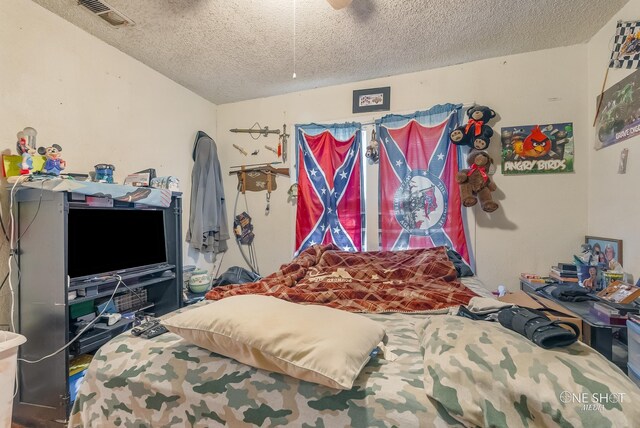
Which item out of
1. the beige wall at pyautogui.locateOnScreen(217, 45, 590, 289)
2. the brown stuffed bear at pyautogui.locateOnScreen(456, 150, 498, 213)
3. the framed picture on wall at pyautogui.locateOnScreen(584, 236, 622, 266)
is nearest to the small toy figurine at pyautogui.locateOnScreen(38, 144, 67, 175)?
the beige wall at pyautogui.locateOnScreen(217, 45, 590, 289)

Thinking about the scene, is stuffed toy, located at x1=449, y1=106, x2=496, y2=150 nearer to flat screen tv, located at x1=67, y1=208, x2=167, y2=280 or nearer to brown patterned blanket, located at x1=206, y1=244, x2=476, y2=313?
brown patterned blanket, located at x1=206, y1=244, x2=476, y2=313

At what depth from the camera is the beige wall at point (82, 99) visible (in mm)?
1759

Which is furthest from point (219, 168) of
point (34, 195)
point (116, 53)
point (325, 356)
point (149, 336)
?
point (325, 356)

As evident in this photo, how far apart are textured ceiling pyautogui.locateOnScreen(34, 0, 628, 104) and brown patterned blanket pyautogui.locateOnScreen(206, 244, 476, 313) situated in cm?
169

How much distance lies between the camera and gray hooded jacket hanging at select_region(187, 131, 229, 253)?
3.10 metres

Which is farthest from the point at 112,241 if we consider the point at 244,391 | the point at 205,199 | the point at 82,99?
the point at 244,391

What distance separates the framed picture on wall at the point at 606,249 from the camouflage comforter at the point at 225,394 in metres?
1.88

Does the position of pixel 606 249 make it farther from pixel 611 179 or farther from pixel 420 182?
pixel 420 182

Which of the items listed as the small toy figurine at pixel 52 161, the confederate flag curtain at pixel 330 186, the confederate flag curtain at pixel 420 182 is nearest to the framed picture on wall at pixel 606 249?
the confederate flag curtain at pixel 420 182

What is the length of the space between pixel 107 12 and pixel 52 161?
3.48 ft

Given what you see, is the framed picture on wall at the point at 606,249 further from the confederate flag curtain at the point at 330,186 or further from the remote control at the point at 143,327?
the remote control at the point at 143,327

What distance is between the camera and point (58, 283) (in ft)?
5.15

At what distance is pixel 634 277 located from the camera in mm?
1843

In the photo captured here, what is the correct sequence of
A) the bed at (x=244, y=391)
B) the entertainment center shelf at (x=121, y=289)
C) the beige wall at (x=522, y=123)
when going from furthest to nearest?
1. the beige wall at (x=522, y=123)
2. the entertainment center shelf at (x=121, y=289)
3. the bed at (x=244, y=391)
